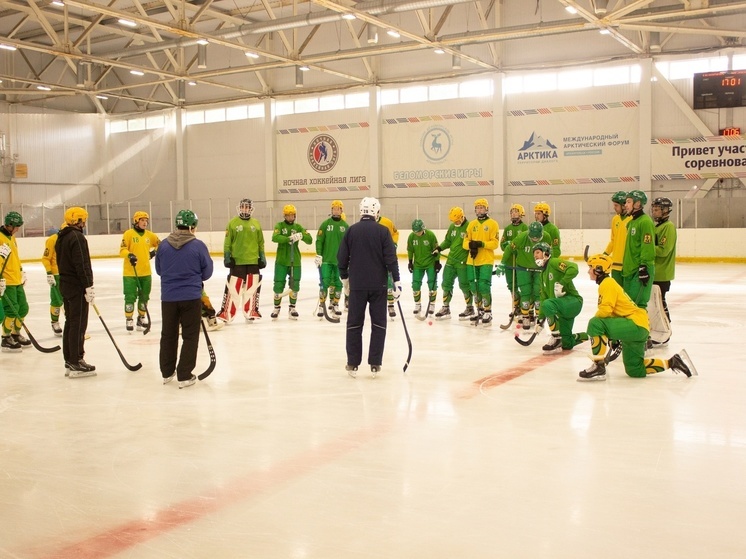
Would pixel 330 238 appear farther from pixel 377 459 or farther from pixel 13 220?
pixel 377 459

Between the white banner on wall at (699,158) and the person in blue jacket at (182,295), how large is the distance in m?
20.3

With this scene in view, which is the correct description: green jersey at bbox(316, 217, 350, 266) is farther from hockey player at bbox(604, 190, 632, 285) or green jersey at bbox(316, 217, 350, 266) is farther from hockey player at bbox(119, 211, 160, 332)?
hockey player at bbox(604, 190, 632, 285)

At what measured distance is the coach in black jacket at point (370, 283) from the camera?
23.0ft

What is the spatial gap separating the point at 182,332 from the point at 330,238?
464 centimetres

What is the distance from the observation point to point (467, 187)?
2730cm

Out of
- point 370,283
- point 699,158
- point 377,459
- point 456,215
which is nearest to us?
point 377,459

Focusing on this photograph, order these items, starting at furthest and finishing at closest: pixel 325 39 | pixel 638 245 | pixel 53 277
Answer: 1. pixel 325 39
2. pixel 53 277
3. pixel 638 245

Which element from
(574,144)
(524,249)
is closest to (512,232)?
(524,249)

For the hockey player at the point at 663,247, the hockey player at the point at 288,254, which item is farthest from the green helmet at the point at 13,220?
the hockey player at the point at 663,247

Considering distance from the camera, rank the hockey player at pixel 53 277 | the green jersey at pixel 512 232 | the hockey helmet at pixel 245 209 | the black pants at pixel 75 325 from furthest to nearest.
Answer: the hockey helmet at pixel 245 209, the green jersey at pixel 512 232, the hockey player at pixel 53 277, the black pants at pixel 75 325

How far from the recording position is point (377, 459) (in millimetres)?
4516

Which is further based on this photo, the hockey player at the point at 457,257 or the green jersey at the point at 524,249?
the hockey player at the point at 457,257

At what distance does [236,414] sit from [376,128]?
23968 mm

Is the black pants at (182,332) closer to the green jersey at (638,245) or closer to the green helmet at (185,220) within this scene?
the green helmet at (185,220)
